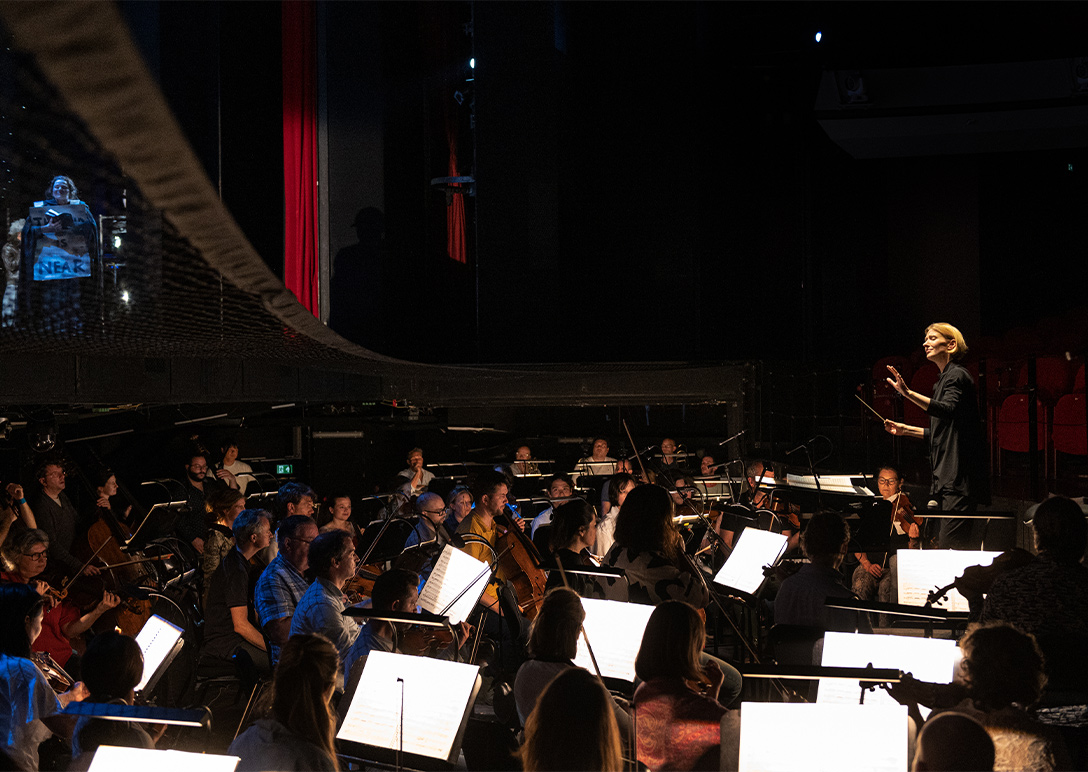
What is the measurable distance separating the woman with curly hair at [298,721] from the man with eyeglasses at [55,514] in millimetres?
3558

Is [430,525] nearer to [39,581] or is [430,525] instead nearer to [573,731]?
[39,581]

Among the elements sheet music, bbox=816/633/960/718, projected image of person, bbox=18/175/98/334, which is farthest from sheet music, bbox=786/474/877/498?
projected image of person, bbox=18/175/98/334

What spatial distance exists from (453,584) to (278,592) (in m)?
0.78

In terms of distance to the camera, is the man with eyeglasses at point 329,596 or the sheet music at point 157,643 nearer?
the sheet music at point 157,643

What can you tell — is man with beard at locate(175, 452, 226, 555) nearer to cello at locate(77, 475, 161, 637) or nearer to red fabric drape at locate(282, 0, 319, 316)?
cello at locate(77, 475, 161, 637)

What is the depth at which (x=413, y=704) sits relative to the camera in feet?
9.02

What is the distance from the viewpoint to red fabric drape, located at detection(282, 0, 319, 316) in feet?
33.0

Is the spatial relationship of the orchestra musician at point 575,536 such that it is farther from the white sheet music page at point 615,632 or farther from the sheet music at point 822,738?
the sheet music at point 822,738

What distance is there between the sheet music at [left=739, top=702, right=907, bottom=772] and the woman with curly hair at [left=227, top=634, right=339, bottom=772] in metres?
1.07

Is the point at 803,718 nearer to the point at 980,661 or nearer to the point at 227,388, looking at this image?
the point at 980,661

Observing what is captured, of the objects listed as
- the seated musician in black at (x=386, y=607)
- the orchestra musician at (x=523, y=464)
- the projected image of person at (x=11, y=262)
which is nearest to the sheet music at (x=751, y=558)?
the seated musician in black at (x=386, y=607)

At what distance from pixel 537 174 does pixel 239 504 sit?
6490mm

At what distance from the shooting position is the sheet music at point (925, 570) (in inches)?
151

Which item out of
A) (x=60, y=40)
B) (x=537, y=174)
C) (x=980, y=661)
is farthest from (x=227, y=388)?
(x=537, y=174)
